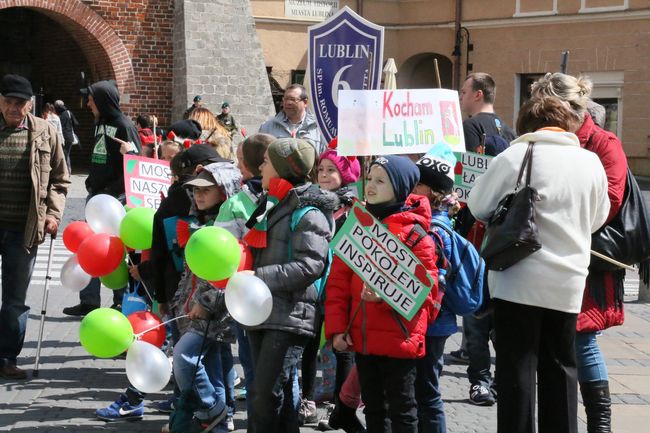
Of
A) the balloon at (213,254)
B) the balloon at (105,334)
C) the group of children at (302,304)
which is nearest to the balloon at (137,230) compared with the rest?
the group of children at (302,304)

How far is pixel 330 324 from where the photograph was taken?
4.90 m

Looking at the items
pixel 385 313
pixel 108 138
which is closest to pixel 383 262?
pixel 385 313

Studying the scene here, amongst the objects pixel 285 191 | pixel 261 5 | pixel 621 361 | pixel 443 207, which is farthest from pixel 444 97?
pixel 261 5

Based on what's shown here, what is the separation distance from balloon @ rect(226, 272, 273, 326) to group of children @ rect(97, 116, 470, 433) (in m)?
0.14

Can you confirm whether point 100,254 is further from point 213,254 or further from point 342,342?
point 342,342

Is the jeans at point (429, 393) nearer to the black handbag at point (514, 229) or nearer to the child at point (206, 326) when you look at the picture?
the black handbag at point (514, 229)

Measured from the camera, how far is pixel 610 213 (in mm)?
5324

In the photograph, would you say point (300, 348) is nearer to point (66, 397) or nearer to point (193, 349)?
point (193, 349)

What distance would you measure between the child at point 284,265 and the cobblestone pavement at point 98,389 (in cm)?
121

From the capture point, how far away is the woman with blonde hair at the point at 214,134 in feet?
22.8

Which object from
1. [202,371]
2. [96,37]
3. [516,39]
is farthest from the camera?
[516,39]

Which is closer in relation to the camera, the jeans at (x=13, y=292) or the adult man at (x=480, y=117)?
the jeans at (x=13, y=292)

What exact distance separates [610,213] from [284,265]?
175 cm

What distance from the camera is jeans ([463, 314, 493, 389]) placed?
22.4 ft
